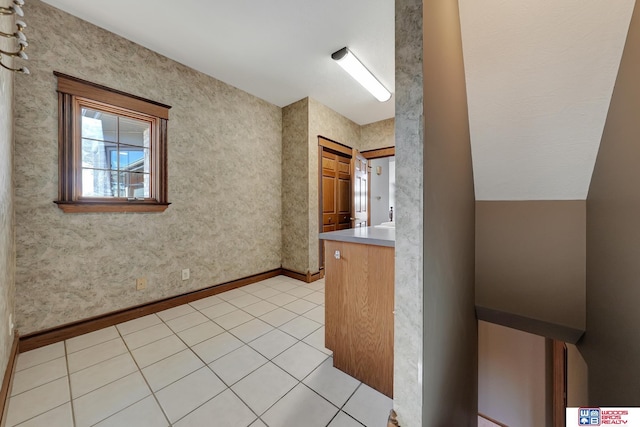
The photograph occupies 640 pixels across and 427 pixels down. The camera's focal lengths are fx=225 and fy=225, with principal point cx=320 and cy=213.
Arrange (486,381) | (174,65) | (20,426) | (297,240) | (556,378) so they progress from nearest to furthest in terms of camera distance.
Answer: (20,426)
(556,378)
(486,381)
(174,65)
(297,240)

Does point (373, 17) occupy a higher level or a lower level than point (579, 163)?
higher

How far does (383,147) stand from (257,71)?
256 cm

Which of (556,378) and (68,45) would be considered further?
(556,378)

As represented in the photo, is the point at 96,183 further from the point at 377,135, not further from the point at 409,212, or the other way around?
the point at 377,135

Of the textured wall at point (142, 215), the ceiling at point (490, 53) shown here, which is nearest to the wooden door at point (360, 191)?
the ceiling at point (490, 53)

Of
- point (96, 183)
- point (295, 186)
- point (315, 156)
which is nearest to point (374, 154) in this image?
point (315, 156)

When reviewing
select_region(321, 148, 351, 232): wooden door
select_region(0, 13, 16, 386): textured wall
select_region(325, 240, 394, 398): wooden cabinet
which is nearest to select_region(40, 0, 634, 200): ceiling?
select_region(0, 13, 16, 386): textured wall

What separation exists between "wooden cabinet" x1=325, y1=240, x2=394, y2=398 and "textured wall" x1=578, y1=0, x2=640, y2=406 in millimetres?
1148

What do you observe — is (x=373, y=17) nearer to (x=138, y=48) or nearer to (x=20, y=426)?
(x=138, y=48)

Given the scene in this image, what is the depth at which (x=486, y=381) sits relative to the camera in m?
2.41

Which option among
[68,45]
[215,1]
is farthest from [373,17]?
[68,45]

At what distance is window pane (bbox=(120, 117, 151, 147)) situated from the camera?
2287mm

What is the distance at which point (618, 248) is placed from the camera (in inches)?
49.2
